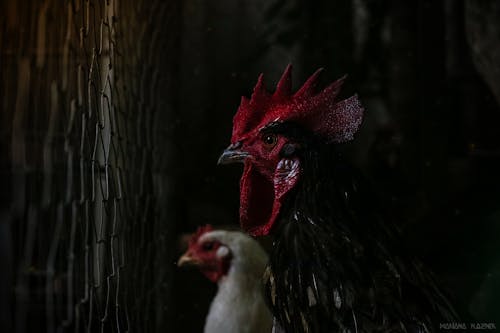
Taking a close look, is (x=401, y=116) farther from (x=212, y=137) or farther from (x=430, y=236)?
(x=212, y=137)

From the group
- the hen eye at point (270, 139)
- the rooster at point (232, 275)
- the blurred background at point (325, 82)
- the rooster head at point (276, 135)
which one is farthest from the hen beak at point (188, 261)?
the hen eye at point (270, 139)

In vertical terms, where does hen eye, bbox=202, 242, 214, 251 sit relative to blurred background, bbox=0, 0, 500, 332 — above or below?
below

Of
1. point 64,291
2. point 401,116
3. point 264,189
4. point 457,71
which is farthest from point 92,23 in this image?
point 457,71

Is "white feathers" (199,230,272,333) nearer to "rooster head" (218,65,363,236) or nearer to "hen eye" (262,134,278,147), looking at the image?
"rooster head" (218,65,363,236)

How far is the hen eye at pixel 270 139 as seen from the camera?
36.5 inches

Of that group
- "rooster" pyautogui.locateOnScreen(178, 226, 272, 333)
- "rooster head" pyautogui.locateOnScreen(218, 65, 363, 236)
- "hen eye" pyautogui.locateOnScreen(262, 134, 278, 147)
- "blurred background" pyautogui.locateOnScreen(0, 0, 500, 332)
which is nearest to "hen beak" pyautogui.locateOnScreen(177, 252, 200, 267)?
"rooster" pyautogui.locateOnScreen(178, 226, 272, 333)

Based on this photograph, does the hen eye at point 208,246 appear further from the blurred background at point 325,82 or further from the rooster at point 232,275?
the blurred background at point 325,82

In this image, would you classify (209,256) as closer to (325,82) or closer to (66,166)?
(66,166)

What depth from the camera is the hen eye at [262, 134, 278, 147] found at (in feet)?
3.04

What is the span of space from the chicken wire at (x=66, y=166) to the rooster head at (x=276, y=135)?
334 millimetres

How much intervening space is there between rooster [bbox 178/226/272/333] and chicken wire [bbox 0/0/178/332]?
8.6 inches

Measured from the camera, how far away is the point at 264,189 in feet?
3.25

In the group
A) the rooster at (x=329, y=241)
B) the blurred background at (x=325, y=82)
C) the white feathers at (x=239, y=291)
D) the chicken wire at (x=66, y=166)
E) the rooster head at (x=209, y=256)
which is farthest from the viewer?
the blurred background at (x=325, y=82)

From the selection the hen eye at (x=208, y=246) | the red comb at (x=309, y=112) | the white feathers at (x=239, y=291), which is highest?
the red comb at (x=309, y=112)
